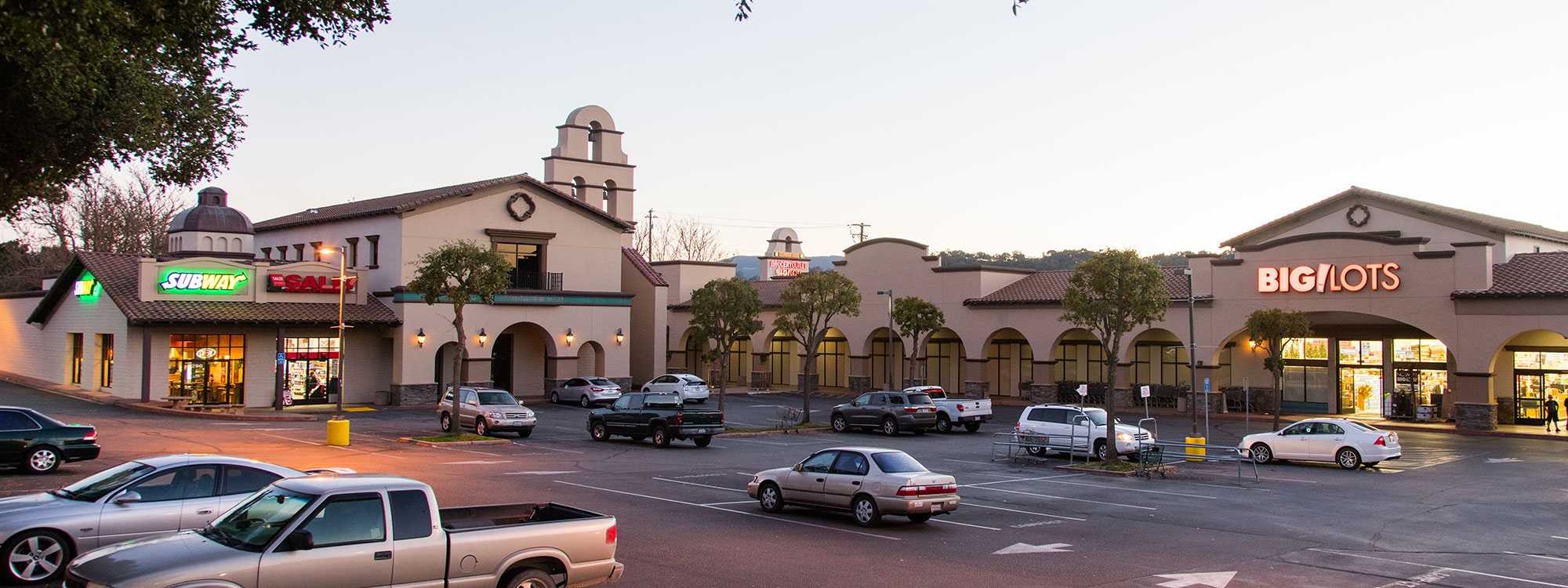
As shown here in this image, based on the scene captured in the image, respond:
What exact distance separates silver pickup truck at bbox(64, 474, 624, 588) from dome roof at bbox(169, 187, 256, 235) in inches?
1779

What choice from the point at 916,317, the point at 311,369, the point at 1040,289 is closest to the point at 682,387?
the point at 916,317

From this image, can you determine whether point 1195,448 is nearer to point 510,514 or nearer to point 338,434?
point 510,514

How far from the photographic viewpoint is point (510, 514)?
36.6 ft

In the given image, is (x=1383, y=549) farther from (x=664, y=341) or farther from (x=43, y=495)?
(x=664, y=341)

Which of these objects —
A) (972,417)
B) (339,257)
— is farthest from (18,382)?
(972,417)

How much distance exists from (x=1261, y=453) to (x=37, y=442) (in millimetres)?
27954

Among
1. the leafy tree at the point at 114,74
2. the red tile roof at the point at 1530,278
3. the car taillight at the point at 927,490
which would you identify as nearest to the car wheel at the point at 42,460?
the leafy tree at the point at 114,74

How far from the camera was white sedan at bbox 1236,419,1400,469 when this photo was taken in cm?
2667

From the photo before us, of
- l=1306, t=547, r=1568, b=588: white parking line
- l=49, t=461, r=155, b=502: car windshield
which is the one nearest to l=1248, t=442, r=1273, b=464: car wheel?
l=1306, t=547, r=1568, b=588: white parking line

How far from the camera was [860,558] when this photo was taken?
1416cm

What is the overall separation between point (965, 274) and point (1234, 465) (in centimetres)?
2390

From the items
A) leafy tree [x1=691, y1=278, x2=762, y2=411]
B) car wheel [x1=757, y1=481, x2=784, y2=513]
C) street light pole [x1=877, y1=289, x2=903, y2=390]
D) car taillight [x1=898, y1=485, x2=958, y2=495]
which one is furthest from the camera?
street light pole [x1=877, y1=289, x2=903, y2=390]

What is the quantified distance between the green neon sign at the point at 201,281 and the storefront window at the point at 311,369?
295 centimetres

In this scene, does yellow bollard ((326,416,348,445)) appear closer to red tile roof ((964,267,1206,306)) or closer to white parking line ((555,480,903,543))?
white parking line ((555,480,903,543))
